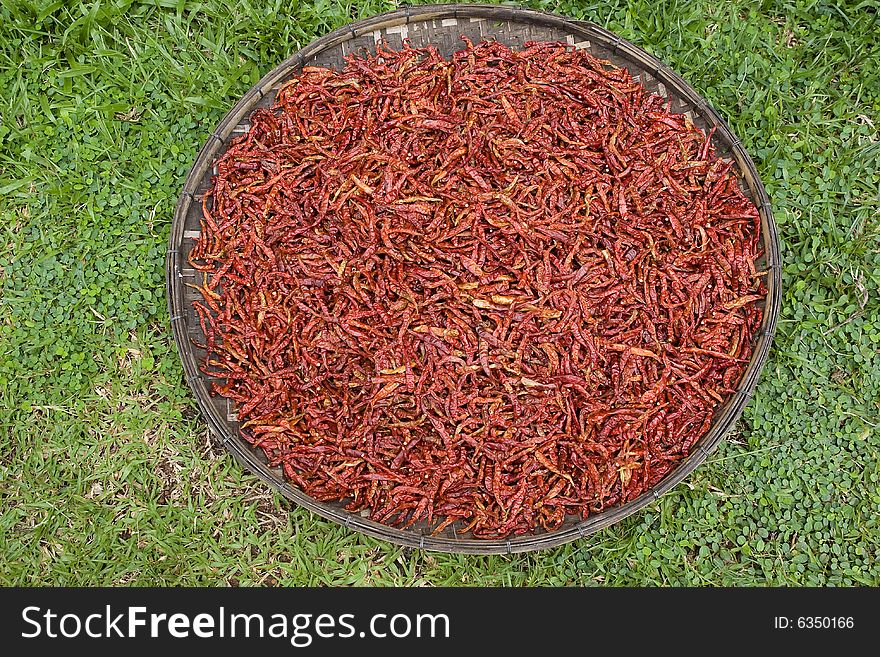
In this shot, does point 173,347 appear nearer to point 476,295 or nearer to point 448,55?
point 476,295

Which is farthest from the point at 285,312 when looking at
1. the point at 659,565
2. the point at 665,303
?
the point at 659,565

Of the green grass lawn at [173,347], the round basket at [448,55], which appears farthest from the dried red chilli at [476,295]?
the green grass lawn at [173,347]

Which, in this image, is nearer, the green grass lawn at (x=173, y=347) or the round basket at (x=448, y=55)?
the round basket at (x=448, y=55)

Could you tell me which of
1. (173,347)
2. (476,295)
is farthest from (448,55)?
(173,347)

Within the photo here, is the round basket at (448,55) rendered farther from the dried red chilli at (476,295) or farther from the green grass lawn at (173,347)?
the green grass lawn at (173,347)

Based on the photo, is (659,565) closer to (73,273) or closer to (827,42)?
(827,42)
